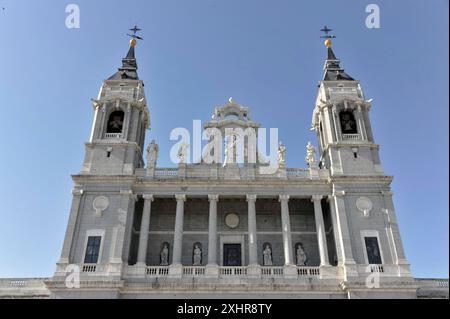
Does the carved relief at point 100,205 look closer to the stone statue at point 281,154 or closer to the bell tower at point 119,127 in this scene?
the bell tower at point 119,127

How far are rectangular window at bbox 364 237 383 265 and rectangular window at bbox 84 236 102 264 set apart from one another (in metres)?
19.5

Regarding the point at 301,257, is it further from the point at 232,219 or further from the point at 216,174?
the point at 216,174

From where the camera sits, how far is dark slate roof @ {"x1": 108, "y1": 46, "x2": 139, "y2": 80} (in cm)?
3880

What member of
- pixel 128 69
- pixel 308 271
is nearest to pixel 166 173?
pixel 128 69

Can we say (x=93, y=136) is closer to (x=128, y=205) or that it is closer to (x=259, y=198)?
(x=128, y=205)

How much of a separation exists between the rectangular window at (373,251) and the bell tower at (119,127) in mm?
18900

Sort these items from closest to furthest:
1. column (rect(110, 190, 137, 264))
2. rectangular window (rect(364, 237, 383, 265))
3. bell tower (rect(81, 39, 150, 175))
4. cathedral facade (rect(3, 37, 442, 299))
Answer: cathedral facade (rect(3, 37, 442, 299)) → column (rect(110, 190, 137, 264)) → rectangular window (rect(364, 237, 383, 265)) → bell tower (rect(81, 39, 150, 175))

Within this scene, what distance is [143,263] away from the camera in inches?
1125

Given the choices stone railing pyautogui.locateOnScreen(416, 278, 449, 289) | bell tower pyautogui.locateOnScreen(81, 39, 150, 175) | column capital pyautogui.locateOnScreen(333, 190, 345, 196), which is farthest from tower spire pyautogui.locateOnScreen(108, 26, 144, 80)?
stone railing pyautogui.locateOnScreen(416, 278, 449, 289)

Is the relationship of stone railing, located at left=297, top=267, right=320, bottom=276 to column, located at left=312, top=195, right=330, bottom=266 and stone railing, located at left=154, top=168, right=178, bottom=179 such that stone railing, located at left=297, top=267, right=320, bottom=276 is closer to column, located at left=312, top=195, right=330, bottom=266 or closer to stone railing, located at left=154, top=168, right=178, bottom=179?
A: column, located at left=312, top=195, right=330, bottom=266

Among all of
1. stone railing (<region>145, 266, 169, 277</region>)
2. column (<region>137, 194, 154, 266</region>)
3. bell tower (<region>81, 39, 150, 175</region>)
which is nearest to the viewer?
stone railing (<region>145, 266, 169, 277</region>)

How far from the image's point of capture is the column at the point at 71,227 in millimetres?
28344

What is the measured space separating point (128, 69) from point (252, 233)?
2136cm
